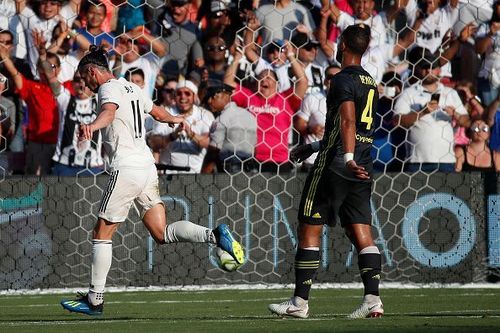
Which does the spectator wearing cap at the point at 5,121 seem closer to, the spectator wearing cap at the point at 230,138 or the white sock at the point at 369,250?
the spectator wearing cap at the point at 230,138

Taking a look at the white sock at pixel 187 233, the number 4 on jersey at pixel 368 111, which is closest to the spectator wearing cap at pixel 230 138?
the white sock at pixel 187 233

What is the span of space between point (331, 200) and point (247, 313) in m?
1.41

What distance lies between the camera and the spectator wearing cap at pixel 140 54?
1238cm

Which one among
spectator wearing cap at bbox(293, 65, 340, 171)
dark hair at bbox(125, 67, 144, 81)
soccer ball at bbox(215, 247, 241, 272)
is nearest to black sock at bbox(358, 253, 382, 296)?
soccer ball at bbox(215, 247, 241, 272)

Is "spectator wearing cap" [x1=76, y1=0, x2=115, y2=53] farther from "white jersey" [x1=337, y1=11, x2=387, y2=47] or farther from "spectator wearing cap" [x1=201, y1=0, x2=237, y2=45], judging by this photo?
"white jersey" [x1=337, y1=11, x2=387, y2=47]

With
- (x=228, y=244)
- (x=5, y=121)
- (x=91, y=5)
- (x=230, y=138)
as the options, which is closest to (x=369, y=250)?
(x=228, y=244)

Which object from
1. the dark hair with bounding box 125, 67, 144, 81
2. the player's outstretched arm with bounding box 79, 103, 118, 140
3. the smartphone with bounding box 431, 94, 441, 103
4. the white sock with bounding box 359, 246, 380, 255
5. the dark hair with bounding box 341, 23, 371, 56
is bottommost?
the white sock with bounding box 359, 246, 380, 255

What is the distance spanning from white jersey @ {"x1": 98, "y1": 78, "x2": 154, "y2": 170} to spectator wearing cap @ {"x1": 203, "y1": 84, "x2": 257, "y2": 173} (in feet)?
11.5

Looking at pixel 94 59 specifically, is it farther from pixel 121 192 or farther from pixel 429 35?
pixel 429 35

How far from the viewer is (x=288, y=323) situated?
298 inches

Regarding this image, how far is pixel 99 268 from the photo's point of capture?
27.2ft

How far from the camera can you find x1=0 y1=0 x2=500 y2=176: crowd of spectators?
39.8 ft

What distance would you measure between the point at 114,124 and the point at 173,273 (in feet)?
11.8

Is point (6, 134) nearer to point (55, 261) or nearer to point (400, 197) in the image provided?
point (55, 261)
